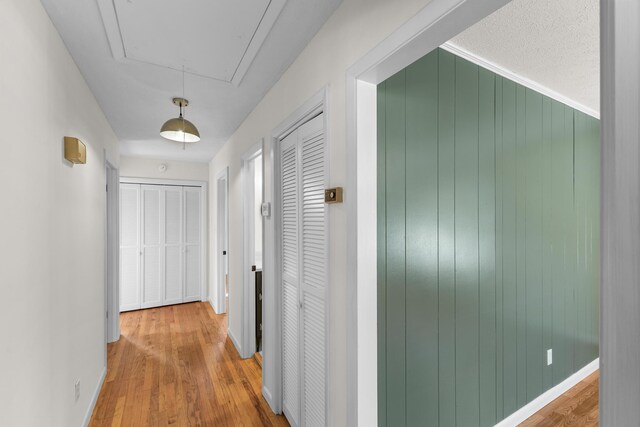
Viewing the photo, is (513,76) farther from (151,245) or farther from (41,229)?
(151,245)

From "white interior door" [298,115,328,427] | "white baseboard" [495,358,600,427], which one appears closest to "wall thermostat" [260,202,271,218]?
"white interior door" [298,115,328,427]

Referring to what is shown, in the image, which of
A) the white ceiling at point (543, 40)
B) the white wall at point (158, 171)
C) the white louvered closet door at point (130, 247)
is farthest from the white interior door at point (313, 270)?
the white louvered closet door at point (130, 247)

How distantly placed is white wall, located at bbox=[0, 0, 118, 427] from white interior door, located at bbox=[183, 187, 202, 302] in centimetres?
269

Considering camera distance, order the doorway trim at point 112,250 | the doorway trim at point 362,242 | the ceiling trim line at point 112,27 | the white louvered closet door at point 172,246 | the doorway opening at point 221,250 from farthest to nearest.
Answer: the white louvered closet door at point 172,246
the doorway opening at point 221,250
the doorway trim at point 112,250
the ceiling trim line at point 112,27
the doorway trim at point 362,242

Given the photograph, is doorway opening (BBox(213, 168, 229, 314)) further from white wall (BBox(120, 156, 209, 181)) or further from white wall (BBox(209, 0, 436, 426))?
white wall (BBox(209, 0, 436, 426))

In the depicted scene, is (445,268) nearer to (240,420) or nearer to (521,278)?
(521,278)

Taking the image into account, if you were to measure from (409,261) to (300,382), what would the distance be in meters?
1.10

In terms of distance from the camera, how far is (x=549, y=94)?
2.31 meters

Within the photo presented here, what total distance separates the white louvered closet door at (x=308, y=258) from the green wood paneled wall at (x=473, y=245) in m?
0.37

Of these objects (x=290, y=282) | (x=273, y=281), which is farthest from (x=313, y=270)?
(x=273, y=281)

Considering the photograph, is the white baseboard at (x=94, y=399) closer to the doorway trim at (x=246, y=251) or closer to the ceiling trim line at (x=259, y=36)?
the doorway trim at (x=246, y=251)

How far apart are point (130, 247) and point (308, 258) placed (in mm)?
3939

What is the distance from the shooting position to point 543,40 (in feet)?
5.48

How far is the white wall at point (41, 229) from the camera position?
1.10 m
